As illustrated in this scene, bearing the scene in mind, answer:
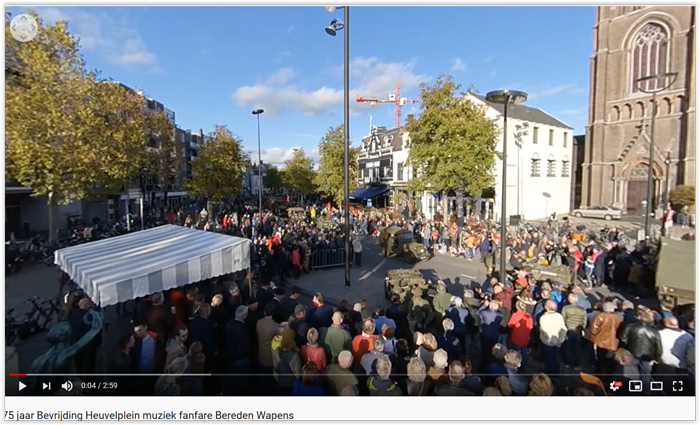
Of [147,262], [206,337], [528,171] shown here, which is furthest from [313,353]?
[528,171]

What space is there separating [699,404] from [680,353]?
70cm

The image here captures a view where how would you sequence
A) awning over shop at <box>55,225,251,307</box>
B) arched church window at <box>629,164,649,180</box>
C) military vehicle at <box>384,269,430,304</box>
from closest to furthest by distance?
awning over shop at <box>55,225,251,307</box> → military vehicle at <box>384,269,430,304</box> → arched church window at <box>629,164,649,180</box>

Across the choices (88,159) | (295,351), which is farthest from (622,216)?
(88,159)

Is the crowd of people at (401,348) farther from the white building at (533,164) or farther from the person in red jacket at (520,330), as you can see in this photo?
the white building at (533,164)

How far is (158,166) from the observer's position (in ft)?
86.2

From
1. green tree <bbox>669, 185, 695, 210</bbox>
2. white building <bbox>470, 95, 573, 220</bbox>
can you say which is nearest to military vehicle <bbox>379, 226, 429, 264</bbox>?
green tree <bbox>669, 185, 695, 210</bbox>

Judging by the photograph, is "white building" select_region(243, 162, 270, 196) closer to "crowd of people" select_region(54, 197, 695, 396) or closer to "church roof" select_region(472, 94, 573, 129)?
"church roof" select_region(472, 94, 573, 129)

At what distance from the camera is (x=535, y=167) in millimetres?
25578

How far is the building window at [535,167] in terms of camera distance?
82.9ft

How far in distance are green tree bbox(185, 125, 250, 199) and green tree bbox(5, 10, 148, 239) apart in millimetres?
13107

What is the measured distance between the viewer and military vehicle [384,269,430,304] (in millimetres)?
7141

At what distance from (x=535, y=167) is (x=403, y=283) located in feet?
78.5

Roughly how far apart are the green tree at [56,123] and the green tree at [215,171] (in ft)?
43.0

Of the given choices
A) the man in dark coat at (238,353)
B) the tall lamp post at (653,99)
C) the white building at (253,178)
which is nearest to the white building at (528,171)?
the tall lamp post at (653,99)
